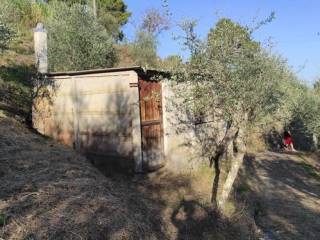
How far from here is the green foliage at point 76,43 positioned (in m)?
22.2

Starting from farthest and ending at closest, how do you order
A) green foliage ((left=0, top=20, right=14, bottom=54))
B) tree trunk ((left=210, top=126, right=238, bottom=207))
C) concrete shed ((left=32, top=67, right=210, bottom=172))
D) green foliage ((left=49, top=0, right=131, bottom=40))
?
1. green foliage ((left=49, top=0, right=131, bottom=40))
2. tree trunk ((left=210, top=126, right=238, bottom=207))
3. concrete shed ((left=32, top=67, right=210, bottom=172))
4. green foliage ((left=0, top=20, right=14, bottom=54))

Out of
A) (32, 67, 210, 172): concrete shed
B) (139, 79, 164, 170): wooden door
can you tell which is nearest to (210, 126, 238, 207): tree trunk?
(32, 67, 210, 172): concrete shed

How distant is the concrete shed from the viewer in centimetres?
1374

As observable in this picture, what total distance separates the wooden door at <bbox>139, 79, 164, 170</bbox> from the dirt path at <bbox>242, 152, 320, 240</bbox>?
3562 mm

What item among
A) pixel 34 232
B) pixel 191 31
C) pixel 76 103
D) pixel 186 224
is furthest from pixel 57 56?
pixel 34 232

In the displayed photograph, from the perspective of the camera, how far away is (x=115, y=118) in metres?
14.1

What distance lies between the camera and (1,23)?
13625mm

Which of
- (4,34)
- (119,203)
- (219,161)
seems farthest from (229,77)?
(4,34)

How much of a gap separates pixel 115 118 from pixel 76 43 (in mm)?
9404

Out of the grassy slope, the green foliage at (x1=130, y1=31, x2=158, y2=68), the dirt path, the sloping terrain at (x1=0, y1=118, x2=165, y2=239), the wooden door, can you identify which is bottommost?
the dirt path

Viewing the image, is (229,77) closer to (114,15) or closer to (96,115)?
(96,115)

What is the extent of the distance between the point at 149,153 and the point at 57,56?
32.6 feet

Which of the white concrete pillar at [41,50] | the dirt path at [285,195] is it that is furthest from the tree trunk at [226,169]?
the white concrete pillar at [41,50]

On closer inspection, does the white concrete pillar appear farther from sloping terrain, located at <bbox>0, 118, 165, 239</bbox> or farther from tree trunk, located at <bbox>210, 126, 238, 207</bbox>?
tree trunk, located at <bbox>210, 126, 238, 207</bbox>
